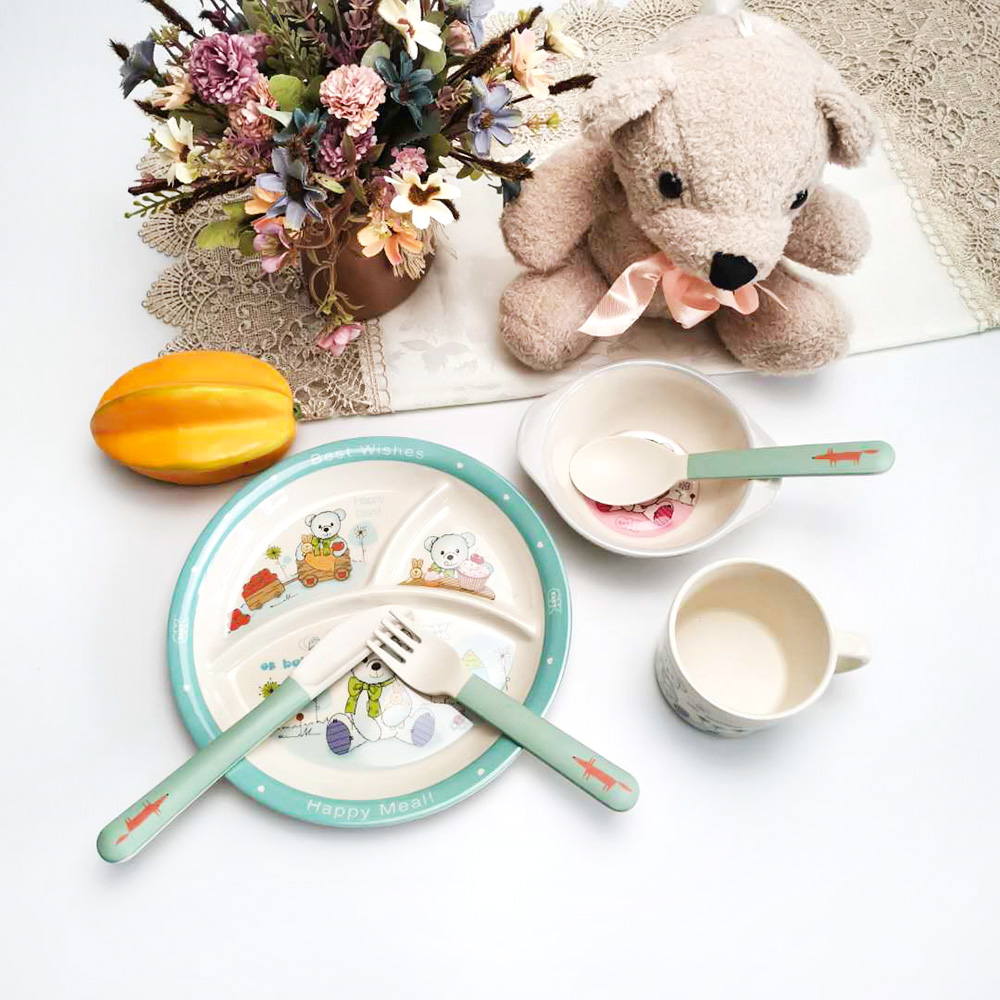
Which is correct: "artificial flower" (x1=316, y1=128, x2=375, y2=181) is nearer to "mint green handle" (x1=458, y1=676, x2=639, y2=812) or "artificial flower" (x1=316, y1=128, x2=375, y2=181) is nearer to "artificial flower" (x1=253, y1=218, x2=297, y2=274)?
"artificial flower" (x1=253, y1=218, x2=297, y2=274)

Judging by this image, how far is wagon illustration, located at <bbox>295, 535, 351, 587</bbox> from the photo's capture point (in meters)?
0.62

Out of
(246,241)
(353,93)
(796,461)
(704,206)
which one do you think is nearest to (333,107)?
(353,93)

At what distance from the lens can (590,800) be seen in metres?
0.56

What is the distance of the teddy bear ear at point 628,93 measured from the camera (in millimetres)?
512

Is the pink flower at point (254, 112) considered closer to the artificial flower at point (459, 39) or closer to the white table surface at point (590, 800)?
the artificial flower at point (459, 39)

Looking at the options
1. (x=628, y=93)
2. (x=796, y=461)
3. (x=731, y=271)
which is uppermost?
(x=628, y=93)

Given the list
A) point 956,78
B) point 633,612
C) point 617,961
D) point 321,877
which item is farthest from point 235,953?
point 956,78

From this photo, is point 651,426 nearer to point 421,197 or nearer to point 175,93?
point 421,197

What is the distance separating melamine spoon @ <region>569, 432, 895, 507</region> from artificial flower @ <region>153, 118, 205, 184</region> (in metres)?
0.31

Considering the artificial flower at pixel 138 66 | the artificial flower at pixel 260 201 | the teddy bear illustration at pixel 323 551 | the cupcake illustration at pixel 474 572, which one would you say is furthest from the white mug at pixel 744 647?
the artificial flower at pixel 138 66

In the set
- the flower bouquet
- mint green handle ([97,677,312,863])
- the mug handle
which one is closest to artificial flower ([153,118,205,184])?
the flower bouquet

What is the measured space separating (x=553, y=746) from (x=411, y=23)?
1.36ft

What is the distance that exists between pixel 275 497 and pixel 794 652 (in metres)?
0.37

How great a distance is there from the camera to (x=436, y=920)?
21.2 inches
